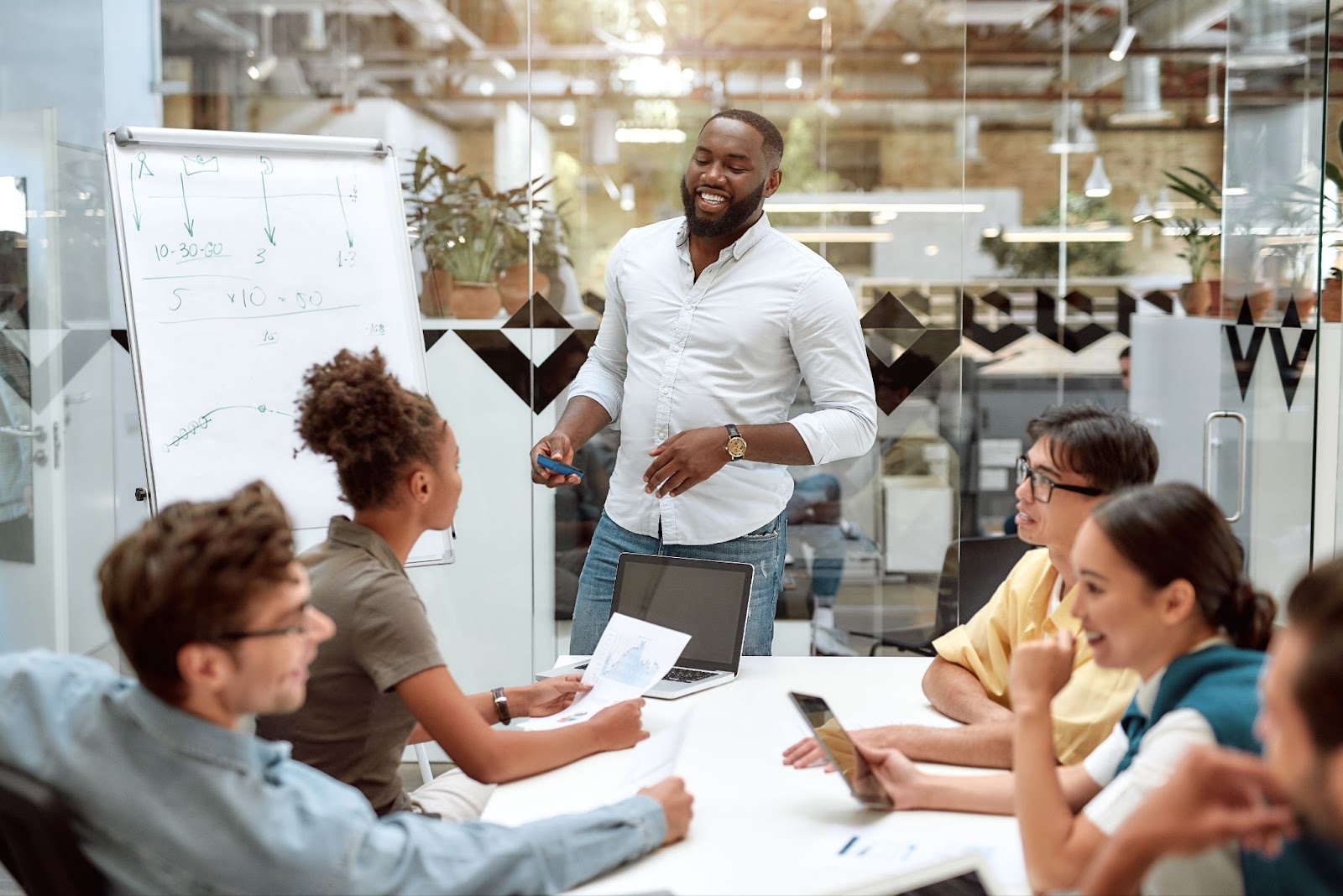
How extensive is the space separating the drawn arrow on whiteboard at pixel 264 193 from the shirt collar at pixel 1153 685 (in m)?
2.12

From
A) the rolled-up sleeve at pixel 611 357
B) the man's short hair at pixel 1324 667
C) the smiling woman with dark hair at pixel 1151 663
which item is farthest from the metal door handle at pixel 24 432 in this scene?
the man's short hair at pixel 1324 667

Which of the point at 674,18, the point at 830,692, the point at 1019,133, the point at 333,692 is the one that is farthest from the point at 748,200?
the point at 1019,133

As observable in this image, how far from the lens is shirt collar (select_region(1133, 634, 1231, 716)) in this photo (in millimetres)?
1342

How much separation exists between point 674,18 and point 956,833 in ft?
12.4

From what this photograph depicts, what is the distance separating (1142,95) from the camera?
6355mm

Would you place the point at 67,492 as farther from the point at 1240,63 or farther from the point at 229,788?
the point at 1240,63

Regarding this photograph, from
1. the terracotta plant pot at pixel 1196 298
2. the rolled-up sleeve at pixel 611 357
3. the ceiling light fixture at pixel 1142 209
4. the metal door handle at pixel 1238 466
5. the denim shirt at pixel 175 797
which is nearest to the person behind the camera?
the denim shirt at pixel 175 797

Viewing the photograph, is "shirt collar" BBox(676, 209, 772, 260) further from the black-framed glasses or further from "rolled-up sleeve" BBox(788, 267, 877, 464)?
the black-framed glasses

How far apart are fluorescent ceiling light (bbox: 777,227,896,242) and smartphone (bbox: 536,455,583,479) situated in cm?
240

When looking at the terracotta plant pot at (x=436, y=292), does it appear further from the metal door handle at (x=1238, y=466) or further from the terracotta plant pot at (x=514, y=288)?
the metal door handle at (x=1238, y=466)

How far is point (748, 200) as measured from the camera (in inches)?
105

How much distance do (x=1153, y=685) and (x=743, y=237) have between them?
157cm

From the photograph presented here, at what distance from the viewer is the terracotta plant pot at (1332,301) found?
10.3 ft

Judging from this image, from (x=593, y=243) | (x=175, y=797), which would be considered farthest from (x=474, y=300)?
(x=175, y=797)
